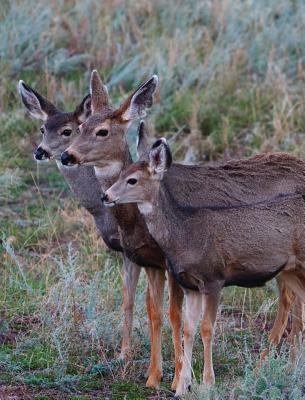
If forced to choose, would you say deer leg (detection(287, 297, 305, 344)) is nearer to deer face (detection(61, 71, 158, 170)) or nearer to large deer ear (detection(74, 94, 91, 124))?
deer face (detection(61, 71, 158, 170))

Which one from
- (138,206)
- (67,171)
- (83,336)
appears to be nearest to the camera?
(138,206)

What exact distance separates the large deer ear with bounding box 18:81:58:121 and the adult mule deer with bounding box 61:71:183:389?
132 cm

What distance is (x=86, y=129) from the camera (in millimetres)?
9047

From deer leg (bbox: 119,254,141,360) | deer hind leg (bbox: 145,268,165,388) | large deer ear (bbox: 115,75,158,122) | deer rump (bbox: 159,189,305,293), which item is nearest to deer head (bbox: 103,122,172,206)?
deer rump (bbox: 159,189,305,293)

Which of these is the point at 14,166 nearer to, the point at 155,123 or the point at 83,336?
the point at 155,123

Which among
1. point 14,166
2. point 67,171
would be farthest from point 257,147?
point 67,171

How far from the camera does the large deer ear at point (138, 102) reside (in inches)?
362

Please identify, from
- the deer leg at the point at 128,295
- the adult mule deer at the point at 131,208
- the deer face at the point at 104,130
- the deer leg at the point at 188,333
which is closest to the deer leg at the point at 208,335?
the deer leg at the point at 188,333

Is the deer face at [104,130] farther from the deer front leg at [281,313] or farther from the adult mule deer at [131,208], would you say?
the deer front leg at [281,313]

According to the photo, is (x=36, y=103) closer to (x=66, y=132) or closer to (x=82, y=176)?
(x=66, y=132)

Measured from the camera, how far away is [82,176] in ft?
32.8

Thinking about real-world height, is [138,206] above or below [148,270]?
above

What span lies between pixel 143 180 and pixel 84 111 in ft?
6.23

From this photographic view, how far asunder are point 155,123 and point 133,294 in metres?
5.21
